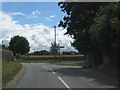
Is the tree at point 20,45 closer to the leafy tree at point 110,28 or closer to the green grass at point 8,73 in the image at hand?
the green grass at point 8,73

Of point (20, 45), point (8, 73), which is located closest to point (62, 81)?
point (8, 73)

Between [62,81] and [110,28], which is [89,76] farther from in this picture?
[110,28]

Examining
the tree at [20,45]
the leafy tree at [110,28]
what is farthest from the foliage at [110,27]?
the tree at [20,45]

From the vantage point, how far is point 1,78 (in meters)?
17.9

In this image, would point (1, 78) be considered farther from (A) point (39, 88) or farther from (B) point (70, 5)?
(B) point (70, 5)

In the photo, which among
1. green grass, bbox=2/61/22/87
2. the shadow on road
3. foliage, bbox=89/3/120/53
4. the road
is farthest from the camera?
foliage, bbox=89/3/120/53

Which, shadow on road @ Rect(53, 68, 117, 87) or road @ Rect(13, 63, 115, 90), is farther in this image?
shadow on road @ Rect(53, 68, 117, 87)

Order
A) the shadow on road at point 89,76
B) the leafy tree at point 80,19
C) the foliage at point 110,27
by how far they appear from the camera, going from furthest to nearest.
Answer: the leafy tree at point 80,19
the foliage at point 110,27
the shadow on road at point 89,76

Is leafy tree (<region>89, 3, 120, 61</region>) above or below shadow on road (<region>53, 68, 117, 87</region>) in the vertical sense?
above

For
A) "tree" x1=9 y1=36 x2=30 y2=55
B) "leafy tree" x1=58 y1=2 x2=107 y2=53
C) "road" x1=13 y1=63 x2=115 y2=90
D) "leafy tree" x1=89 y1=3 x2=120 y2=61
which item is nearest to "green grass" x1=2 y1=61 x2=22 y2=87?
"road" x1=13 y1=63 x2=115 y2=90

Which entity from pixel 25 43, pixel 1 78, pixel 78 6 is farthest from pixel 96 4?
pixel 25 43

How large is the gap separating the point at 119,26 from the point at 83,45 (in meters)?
19.1

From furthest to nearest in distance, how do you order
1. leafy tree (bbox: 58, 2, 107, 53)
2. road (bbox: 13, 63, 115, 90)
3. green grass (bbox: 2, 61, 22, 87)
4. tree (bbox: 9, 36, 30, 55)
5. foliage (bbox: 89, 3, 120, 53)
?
tree (bbox: 9, 36, 30, 55), leafy tree (bbox: 58, 2, 107, 53), foliage (bbox: 89, 3, 120, 53), green grass (bbox: 2, 61, 22, 87), road (bbox: 13, 63, 115, 90)

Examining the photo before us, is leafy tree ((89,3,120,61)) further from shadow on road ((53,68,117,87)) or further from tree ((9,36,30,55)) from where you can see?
tree ((9,36,30,55))
